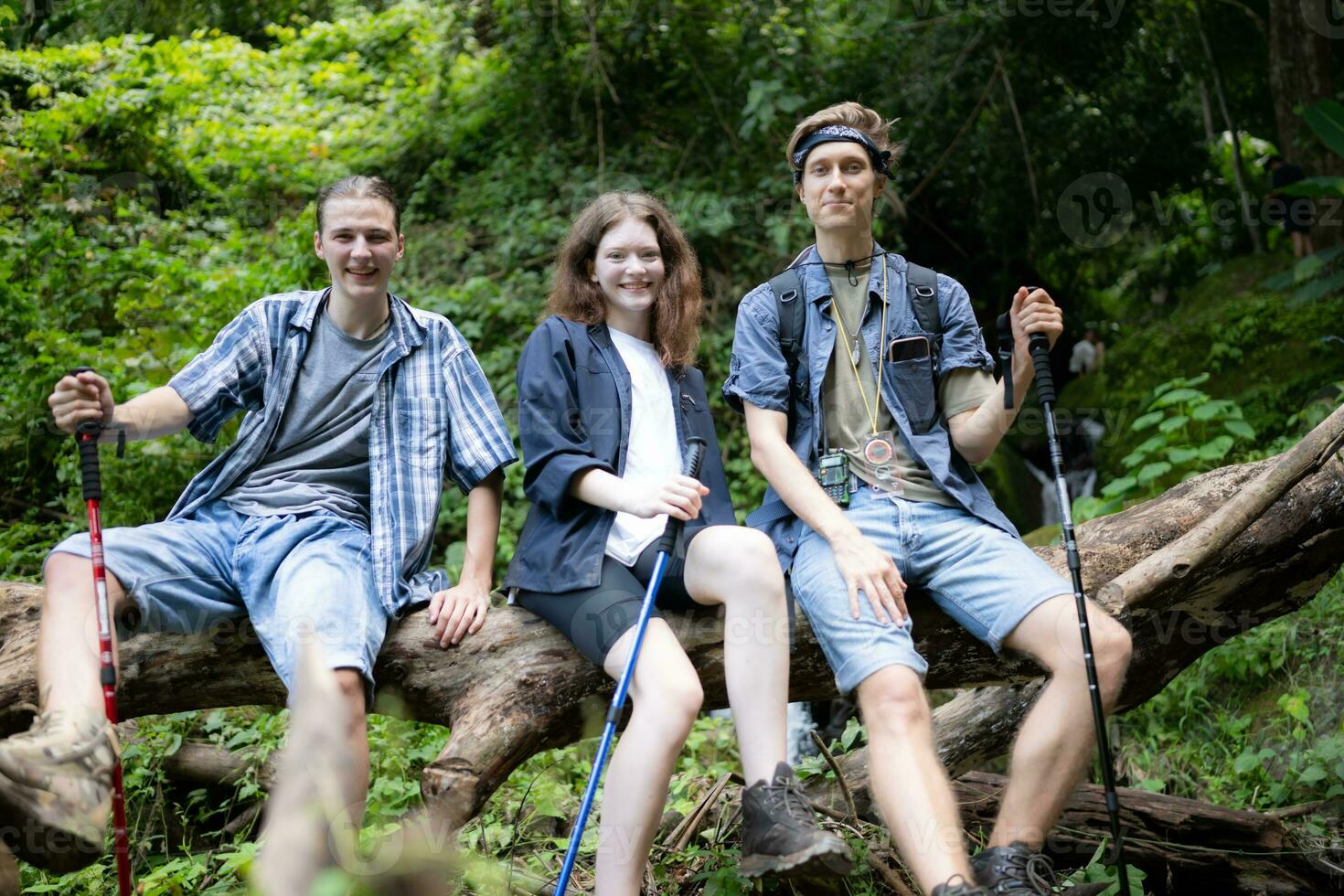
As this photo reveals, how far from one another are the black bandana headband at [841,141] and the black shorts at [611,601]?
46.5 inches

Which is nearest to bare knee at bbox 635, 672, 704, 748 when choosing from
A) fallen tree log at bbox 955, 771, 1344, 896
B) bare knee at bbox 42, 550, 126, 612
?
bare knee at bbox 42, 550, 126, 612

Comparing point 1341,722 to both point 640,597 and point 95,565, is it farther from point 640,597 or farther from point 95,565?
point 95,565

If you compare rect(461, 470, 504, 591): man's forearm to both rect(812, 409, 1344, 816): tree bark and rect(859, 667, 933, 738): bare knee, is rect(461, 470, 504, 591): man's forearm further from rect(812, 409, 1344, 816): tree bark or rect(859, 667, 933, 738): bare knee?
rect(812, 409, 1344, 816): tree bark

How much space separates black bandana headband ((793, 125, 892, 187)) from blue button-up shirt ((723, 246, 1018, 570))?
0.30 meters

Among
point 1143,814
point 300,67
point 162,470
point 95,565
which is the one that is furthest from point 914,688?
point 300,67

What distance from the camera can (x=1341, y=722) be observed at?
464 centimetres

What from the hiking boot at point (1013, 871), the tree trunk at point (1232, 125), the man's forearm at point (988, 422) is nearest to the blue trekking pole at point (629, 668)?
the man's forearm at point (988, 422)

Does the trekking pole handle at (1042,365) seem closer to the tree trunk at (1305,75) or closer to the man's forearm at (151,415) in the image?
the man's forearm at (151,415)

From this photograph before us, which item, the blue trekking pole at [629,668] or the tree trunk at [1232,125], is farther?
the tree trunk at [1232,125]

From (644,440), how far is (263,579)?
1127 mm

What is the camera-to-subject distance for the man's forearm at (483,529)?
3381 millimetres

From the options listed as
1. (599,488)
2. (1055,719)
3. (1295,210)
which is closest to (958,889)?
(1055,719)

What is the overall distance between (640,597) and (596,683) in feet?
0.99

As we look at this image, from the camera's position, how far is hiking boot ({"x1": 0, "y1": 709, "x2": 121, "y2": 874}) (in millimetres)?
2348
